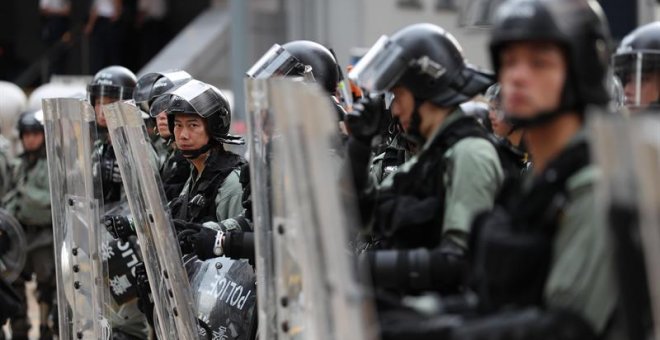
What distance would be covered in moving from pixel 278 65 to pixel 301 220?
270 centimetres

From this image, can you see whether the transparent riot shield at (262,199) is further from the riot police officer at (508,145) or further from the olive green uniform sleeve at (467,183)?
the riot police officer at (508,145)

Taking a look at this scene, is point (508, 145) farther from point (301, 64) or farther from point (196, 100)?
point (196, 100)

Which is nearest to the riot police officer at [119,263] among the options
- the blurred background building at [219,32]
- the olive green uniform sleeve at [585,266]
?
the olive green uniform sleeve at [585,266]

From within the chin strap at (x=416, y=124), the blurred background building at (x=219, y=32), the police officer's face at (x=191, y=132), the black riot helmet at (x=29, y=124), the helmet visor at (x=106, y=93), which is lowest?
the blurred background building at (x=219, y=32)

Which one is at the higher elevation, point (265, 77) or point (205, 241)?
point (265, 77)

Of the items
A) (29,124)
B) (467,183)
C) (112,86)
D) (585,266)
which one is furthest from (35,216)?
(585,266)

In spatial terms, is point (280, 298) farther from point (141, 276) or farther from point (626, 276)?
point (141, 276)

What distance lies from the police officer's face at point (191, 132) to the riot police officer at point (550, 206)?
11.0ft

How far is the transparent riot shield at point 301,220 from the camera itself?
13.5ft

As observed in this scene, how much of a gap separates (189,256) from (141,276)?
1.79 feet

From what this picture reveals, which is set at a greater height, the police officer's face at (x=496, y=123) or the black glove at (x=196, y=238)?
the black glove at (x=196, y=238)

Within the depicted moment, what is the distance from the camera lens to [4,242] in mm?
9297

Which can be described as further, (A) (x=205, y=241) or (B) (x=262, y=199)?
(A) (x=205, y=241)

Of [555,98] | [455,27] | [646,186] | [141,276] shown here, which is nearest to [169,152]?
[141,276]
